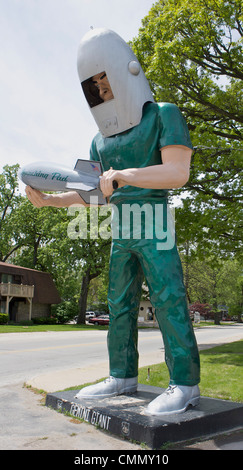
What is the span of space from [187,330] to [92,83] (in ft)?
7.23

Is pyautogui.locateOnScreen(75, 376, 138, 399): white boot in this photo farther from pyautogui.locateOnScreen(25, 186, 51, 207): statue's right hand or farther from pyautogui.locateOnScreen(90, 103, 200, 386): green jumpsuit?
pyautogui.locateOnScreen(25, 186, 51, 207): statue's right hand

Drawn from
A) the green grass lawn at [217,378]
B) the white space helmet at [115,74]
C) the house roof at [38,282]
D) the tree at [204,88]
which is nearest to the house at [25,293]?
the house roof at [38,282]

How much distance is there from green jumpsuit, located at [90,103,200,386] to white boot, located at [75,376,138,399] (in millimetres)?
55

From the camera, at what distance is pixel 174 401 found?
2973mm

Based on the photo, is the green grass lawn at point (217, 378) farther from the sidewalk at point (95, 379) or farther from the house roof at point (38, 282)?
the house roof at point (38, 282)

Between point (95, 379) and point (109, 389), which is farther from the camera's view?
point (95, 379)

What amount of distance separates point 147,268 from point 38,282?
88.1 ft

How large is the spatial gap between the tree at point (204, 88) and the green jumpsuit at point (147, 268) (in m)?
6.48

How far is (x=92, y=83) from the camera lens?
3.53m

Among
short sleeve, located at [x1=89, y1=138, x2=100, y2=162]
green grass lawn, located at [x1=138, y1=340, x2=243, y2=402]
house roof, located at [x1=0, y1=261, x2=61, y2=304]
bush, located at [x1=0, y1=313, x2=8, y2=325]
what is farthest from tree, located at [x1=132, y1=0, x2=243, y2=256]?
house roof, located at [x1=0, y1=261, x2=61, y2=304]

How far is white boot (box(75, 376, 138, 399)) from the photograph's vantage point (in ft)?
11.5

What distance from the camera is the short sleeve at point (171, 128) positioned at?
322 centimetres

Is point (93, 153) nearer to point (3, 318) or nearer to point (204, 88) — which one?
point (204, 88)

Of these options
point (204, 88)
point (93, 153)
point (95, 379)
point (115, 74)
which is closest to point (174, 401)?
point (93, 153)
